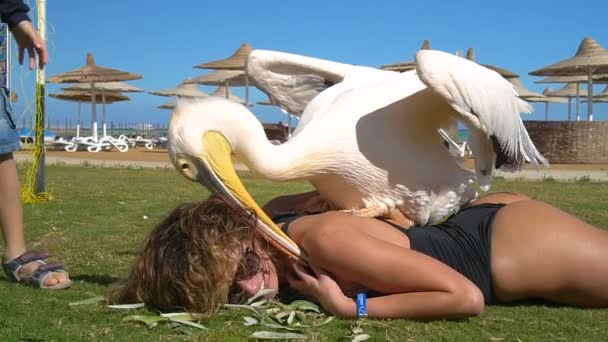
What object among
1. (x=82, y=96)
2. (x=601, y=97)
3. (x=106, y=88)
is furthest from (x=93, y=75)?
(x=601, y=97)

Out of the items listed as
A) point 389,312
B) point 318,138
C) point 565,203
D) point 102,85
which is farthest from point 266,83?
point 102,85

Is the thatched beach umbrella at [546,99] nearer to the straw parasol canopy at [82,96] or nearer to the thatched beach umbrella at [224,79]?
the thatched beach umbrella at [224,79]

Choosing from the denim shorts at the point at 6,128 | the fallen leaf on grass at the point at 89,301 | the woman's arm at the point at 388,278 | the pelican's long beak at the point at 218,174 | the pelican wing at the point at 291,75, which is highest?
the pelican wing at the point at 291,75

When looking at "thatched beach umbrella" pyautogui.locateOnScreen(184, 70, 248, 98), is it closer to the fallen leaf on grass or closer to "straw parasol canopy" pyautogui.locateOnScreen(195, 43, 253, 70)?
"straw parasol canopy" pyautogui.locateOnScreen(195, 43, 253, 70)

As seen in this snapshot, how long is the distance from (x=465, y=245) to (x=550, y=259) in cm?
36

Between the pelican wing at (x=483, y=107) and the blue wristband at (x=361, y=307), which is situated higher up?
the pelican wing at (x=483, y=107)

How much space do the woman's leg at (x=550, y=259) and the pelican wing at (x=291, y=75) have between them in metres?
1.68

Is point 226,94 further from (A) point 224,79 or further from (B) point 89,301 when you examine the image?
(B) point 89,301

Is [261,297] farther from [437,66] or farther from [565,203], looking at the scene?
[565,203]

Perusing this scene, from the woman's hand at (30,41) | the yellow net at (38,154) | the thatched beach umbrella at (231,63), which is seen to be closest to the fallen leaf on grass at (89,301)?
the woman's hand at (30,41)

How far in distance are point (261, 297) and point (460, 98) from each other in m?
1.35

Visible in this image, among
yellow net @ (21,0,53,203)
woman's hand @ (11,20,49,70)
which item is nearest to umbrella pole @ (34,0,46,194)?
yellow net @ (21,0,53,203)

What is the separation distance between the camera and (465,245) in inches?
125

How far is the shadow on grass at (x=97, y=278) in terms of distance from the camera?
3744 millimetres
